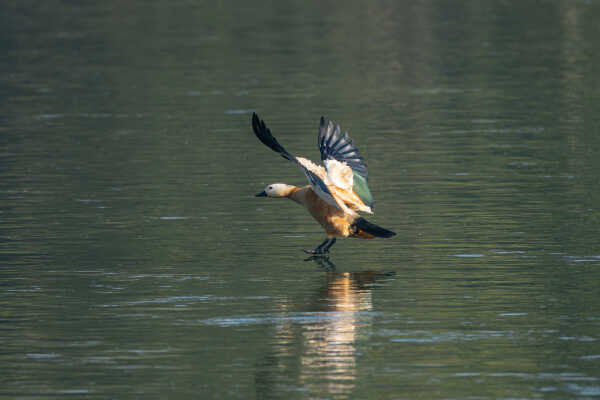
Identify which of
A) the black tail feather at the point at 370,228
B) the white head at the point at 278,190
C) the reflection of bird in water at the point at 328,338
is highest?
the white head at the point at 278,190

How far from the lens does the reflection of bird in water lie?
10.1 metres

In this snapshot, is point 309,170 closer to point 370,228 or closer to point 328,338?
point 370,228

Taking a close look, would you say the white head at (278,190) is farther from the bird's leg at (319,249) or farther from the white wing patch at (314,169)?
the bird's leg at (319,249)

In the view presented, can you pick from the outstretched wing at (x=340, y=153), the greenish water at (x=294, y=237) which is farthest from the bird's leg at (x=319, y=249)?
the outstretched wing at (x=340, y=153)

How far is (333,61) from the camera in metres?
39.5

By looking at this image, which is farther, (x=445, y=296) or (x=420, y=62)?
(x=420, y=62)

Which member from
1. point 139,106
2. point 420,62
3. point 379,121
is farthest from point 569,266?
point 420,62

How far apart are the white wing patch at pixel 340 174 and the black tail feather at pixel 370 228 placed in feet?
1.84

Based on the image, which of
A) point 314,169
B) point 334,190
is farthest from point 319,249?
point 314,169

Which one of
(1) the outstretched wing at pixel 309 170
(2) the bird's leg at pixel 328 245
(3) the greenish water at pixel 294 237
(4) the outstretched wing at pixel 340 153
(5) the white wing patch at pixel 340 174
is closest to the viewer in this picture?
(3) the greenish water at pixel 294 237

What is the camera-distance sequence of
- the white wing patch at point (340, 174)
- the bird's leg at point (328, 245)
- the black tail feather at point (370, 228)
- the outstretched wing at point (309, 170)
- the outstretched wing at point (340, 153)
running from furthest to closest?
the outstretched wing at point (340, 153) → the white wing patch at point (340, 174) → the bird's leg at point (328, 245) → the black tail feather at point (370, 228) → the outstretched wing at point (309, 170)

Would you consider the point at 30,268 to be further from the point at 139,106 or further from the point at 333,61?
the point at 333,61

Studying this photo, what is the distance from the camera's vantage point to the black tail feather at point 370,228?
14312 millimetres

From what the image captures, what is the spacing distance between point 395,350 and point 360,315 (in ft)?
4.04
